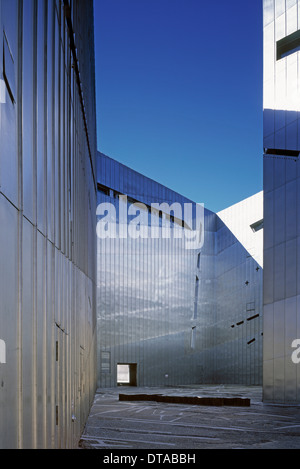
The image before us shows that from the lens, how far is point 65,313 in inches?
259

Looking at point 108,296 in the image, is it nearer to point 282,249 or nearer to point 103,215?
point 103,215

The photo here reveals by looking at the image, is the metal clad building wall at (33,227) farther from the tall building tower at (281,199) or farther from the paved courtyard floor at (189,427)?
the tall building tower at (281,199)

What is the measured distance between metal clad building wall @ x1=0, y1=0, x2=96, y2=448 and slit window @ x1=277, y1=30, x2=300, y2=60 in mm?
13262

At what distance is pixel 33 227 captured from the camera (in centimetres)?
421

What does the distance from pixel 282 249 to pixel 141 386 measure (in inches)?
520

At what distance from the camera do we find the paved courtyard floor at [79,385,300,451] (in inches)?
364

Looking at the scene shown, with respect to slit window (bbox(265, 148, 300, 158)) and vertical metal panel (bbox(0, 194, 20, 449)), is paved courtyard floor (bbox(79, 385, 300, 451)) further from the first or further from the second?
slit window (bbox(265, 148, 300, 158))

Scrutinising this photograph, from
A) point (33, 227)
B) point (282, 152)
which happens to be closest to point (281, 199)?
point (282, 152)

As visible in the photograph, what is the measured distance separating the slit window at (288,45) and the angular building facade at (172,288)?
428 inches

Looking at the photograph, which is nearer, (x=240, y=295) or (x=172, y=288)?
(x=172, y=288)

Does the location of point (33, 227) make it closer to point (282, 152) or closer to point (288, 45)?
point (282, 152)

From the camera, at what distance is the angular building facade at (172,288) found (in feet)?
89.6

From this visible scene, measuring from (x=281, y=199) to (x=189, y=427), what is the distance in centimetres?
903
